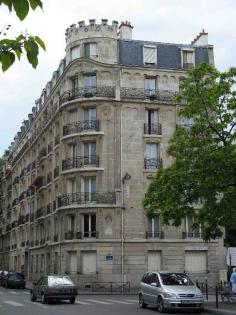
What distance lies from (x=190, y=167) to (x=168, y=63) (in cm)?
2422

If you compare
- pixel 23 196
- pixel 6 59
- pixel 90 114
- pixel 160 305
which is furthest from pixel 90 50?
pixel 6 59

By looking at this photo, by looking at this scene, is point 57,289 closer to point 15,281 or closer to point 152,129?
point 15,281

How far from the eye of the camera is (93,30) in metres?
45.4

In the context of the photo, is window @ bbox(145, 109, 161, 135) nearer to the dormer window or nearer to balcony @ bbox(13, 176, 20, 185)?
the dormer window

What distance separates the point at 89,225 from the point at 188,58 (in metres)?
16.6

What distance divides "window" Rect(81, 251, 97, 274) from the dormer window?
17494 millimetres

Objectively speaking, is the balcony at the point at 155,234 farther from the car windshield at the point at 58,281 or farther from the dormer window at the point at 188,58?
the car windshield at the point at 58,281

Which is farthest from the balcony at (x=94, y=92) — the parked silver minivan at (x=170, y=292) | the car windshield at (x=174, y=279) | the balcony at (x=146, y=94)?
the car windshield at (x=174, y=279)

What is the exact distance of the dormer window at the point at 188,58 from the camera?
47.2m

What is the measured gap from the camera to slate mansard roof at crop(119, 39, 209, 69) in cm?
4612

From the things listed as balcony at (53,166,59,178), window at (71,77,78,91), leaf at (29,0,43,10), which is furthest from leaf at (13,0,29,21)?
balcony at (53,166,59,178)

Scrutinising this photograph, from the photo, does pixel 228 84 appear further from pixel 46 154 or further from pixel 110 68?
pixel 46 154

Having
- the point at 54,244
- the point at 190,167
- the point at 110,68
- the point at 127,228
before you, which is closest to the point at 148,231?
the point at 127,228

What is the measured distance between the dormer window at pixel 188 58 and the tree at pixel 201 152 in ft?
74.5
